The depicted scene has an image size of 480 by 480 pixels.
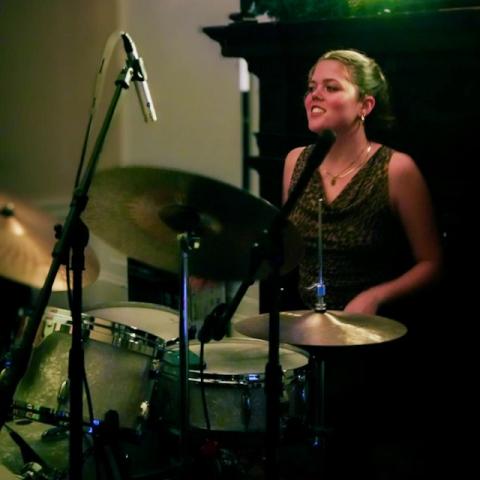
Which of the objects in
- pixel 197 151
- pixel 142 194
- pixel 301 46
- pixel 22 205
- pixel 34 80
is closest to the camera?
pixel 142 194

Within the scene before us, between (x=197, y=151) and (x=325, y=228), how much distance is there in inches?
75.6

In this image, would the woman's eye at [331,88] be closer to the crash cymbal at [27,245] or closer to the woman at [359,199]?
the woman at [359,199]

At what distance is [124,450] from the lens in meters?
2.61

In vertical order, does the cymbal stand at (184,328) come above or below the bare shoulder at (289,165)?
below

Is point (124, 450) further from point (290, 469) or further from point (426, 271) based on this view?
point (426, 271)

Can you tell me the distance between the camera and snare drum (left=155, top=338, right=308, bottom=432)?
7.42 ft

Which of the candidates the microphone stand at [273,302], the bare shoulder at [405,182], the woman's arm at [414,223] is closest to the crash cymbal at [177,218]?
the microphone stand at [273,302]

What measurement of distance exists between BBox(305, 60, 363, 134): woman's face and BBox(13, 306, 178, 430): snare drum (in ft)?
2.77

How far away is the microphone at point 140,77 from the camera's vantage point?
200cm

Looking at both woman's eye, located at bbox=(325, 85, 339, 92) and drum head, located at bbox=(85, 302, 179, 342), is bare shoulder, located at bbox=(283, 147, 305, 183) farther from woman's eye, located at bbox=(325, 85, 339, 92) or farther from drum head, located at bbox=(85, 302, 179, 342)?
drum head, located at bbox=(85, 302, 179, 342)

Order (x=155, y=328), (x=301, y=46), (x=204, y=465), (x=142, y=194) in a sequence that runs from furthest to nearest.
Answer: (x=301, y=46)
(x=155, y=328)
(x=204, y=465)
(x=142, y=194)

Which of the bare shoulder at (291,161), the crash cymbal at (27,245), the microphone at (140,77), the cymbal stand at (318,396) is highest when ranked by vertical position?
the microphone at (140,77)

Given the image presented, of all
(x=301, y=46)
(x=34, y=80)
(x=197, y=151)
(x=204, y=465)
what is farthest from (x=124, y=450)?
(x=34, y=80)

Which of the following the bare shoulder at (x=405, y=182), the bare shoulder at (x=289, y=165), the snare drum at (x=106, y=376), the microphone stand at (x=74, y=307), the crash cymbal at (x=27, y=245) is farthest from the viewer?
the bare shoulder at (x=289, y=165)
